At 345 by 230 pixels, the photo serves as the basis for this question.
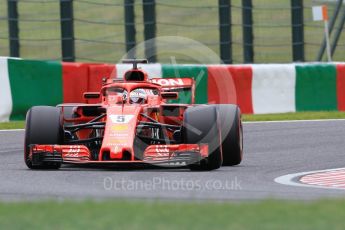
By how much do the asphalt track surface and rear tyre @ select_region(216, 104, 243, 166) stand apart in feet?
0.49

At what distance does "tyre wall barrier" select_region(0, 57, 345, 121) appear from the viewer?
16.3 metres

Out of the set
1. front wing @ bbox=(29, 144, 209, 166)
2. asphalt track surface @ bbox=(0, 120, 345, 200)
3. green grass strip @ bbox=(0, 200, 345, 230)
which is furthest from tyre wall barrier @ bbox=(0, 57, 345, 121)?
green grass strip @ bbox=(0, 200, 345, 230)

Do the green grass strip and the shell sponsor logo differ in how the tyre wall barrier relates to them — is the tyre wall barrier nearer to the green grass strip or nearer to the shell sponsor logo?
the shell sponsor logo

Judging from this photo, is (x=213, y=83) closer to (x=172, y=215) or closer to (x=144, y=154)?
(x=144, y=154)

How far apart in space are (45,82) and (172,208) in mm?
10300

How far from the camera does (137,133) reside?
1074 centimetres

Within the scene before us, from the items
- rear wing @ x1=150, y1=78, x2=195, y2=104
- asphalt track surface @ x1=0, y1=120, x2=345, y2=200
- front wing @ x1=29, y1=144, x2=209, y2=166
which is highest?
rear wing @ x1=150, y1=78, x2=195, y2=104

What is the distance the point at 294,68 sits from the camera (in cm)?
1825

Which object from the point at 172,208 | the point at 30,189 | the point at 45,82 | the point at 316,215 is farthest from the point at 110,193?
the point at 45,82

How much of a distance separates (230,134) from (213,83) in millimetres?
6830

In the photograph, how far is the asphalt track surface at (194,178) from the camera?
8.34 metres

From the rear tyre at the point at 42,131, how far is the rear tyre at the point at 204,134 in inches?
46.7

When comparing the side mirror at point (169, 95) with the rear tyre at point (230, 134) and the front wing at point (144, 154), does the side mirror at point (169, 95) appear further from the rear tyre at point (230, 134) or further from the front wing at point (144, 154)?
the front wing at point (144, 154)

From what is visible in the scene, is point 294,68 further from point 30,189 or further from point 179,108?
point 30,189
